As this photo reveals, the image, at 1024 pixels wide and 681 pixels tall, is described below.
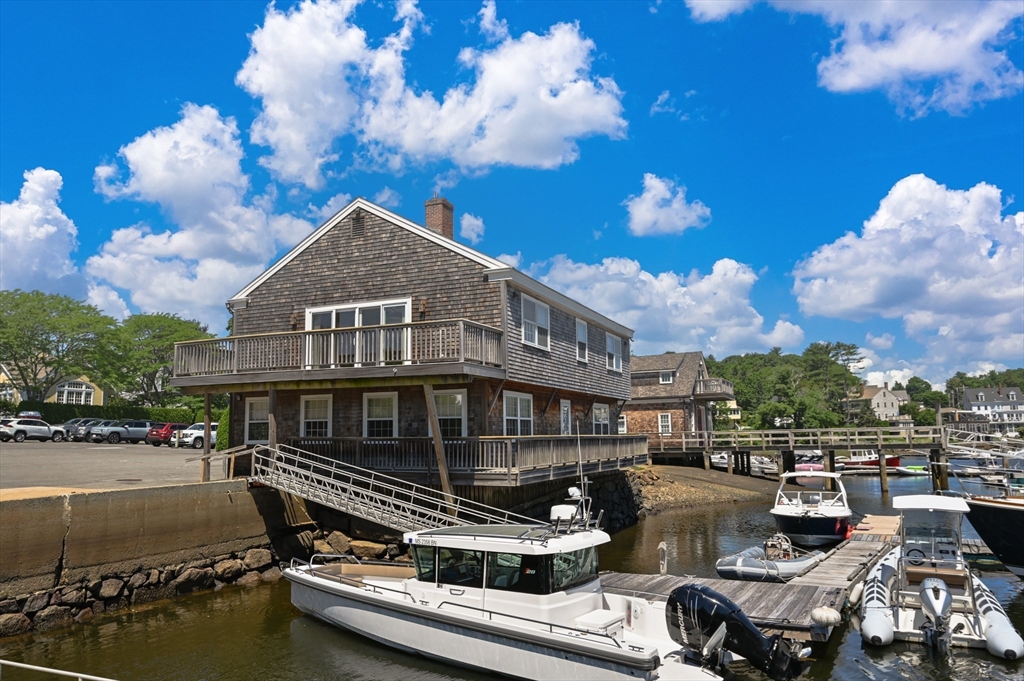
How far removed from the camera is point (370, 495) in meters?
18.2

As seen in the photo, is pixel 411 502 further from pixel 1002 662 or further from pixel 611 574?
pixel 1002 662

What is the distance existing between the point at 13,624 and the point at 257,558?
584 centimetres

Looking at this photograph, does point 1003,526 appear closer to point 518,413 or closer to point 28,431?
point 518,413

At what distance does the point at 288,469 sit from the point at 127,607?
16.6ft

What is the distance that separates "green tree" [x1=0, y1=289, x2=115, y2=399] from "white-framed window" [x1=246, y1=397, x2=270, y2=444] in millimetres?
37828

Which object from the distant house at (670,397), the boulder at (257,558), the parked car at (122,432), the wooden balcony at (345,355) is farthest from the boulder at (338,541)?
the distant house at (670,397)

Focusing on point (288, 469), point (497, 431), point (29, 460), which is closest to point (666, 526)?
point (497, 431)

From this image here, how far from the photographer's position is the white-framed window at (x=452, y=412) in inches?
800

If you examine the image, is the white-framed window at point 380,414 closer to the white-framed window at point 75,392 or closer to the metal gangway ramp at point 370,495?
the metal gangway ramp at point 370,495

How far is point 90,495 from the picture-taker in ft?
49.4

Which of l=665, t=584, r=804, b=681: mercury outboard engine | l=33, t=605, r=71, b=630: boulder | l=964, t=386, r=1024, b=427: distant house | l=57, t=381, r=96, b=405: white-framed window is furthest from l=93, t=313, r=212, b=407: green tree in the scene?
l=964, t=386, r=1024, b=427: distant house

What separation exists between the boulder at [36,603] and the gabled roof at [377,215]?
12.2 meters

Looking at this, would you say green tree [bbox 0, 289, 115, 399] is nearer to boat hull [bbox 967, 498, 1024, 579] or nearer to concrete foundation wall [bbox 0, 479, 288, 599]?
concrete foundation wall [bbox 0, 479, 288, 599]

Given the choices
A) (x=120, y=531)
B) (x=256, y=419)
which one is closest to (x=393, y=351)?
(x=256, y=419)
